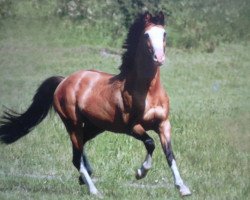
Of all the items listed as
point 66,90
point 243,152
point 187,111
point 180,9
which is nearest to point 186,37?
point 180,9

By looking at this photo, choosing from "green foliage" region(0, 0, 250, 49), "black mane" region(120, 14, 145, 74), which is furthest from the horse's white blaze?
"green foliage" region(0, 0, 250, 49)

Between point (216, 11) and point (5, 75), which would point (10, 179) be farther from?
point (216, 11)

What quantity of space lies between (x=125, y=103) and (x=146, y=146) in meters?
0.31

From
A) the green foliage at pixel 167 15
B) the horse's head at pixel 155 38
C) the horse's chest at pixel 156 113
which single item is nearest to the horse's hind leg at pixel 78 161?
the horse's chest at pixel 156 113

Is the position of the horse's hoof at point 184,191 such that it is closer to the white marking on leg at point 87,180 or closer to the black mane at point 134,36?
the white marking on leg at point 87,180

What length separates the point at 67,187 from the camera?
15.2ft

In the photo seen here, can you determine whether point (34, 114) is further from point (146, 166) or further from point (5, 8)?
point (5, 8)

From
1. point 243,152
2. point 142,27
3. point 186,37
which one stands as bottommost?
point 243,152

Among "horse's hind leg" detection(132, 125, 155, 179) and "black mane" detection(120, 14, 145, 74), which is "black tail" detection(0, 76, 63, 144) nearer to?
"black mane" detection(120, 14, 145, 74)

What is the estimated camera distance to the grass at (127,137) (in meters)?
4.63

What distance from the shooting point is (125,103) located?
4.28 meters

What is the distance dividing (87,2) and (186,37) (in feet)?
3.27

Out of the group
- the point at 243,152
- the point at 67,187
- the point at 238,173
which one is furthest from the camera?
the point at 243,152

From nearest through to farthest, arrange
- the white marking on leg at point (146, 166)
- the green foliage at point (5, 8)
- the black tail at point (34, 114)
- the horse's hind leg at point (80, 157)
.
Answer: the white marking on leg at point (146, 166) < the horse's hind leg at point (80, 157) < the black tail at point (34, 114) < the green foliage at point (5, 8)
